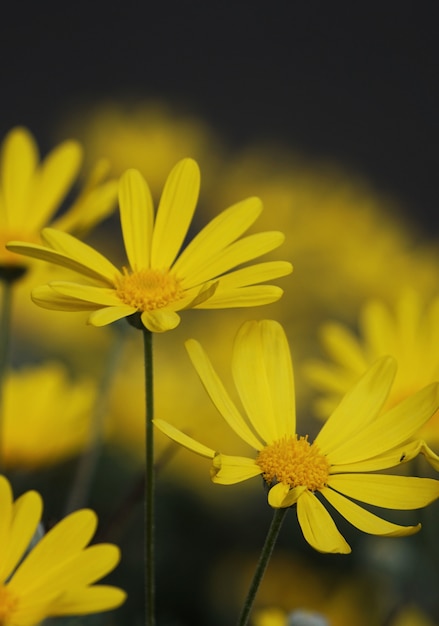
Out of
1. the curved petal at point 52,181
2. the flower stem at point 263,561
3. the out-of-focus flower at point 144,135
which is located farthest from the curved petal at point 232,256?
the out-of-focus flower at point 144,135

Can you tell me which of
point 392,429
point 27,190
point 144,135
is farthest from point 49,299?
point 144,135

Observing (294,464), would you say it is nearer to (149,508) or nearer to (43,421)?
(149,508)

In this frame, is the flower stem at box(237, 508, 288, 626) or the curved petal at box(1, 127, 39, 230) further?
the curved petal at box(1, 127, 39, 230)

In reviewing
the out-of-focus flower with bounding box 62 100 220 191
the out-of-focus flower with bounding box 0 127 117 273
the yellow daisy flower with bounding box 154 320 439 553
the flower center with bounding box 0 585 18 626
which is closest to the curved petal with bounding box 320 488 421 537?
the yellow daisy flower with bounding box 154 320 439 553

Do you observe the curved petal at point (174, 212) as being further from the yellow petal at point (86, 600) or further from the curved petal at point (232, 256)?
the yellow petal at point (86, 600)

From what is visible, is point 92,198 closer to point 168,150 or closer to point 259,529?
point 259,529

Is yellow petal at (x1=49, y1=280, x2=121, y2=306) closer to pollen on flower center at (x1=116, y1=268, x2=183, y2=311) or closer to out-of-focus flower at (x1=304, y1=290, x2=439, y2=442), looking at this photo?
pollen on flower center at (x1=116, y1=268, x2=183, y2=311)
